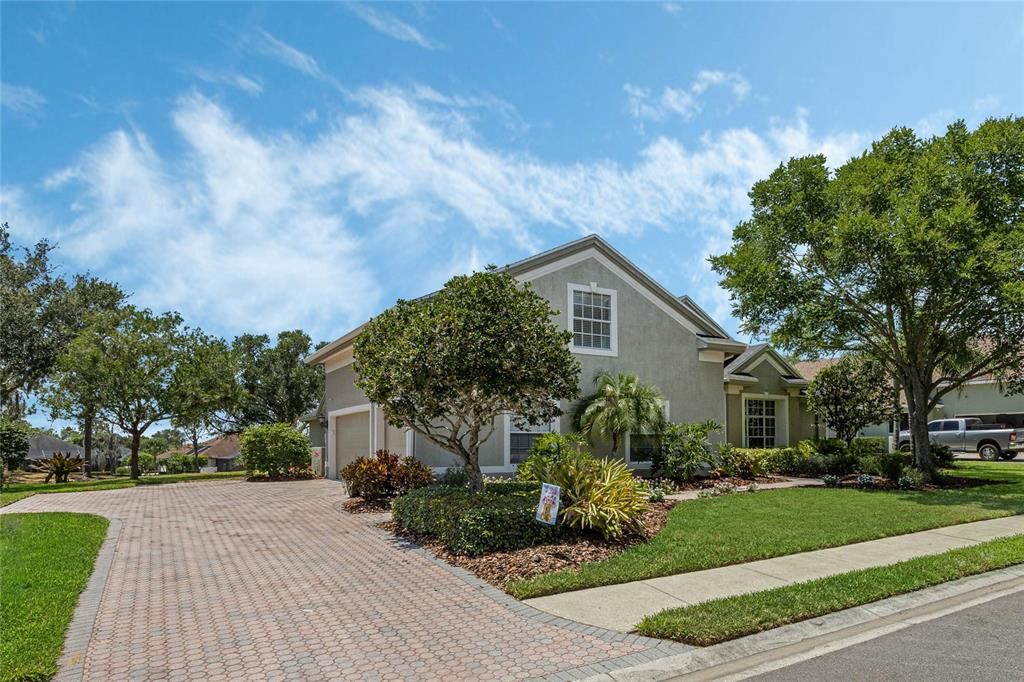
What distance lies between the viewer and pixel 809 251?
1738cm

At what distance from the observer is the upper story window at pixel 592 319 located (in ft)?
55.8

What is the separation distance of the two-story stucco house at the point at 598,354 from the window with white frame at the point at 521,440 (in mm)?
25

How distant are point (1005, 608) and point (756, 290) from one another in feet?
37.6

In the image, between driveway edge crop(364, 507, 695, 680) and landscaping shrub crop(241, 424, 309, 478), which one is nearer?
driveway edge crop(364, 507, 695, 680)

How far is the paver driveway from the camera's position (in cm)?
525

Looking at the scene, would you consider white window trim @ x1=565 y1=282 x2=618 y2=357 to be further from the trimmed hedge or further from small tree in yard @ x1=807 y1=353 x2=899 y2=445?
small tree in yard @ x1=807 y1=353 x2=899 y2=445

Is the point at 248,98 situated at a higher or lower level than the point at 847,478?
higher

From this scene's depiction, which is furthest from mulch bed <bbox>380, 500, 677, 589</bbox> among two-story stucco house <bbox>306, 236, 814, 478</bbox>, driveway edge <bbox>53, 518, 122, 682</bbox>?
two-story stucco house <bbox>306, 236, 814, 478</bbox>

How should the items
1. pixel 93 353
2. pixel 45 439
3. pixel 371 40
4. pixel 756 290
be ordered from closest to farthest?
pixel 371 40, pixel 756 290, pixel 93 353, pixel 45 439

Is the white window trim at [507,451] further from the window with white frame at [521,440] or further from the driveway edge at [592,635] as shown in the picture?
the driveway edge at [592,635]

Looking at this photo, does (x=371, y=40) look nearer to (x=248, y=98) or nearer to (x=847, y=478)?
(x=248, y=98)

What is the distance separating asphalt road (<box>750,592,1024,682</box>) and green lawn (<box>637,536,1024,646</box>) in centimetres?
66

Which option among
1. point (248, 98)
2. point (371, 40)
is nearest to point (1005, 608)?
point (371, 40)

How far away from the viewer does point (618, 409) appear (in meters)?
16.0
